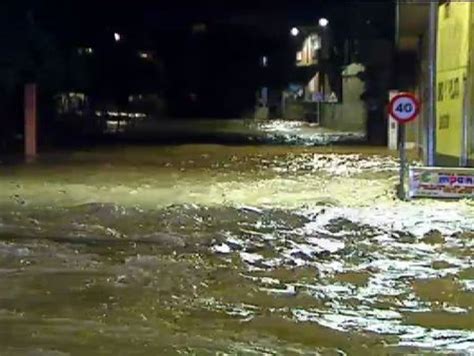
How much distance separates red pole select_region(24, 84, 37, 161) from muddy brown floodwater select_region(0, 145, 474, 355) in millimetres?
8506

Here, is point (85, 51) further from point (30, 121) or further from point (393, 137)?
point (393, 137)

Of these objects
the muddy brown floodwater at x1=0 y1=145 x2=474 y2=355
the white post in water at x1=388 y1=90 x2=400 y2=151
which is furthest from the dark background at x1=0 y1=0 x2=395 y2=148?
the muddy brown floodwater at x1=0 y1=145 x2=474 y2=355

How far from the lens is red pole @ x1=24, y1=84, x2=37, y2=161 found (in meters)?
30.4

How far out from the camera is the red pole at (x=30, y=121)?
30.4 meters

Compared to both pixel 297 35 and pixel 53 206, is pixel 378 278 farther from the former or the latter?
pixel 297 35

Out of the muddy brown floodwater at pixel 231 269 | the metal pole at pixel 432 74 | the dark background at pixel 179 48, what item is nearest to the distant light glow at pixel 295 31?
the dark background at pixel 179 48

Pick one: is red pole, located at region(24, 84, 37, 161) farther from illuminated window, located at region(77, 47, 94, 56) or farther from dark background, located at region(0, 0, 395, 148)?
illuminated window, located at region(77, 47, 94, 56)

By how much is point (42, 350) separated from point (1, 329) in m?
0.89

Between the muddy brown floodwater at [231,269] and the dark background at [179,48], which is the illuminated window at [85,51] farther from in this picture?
the muddy brown floodwater at [231,269]

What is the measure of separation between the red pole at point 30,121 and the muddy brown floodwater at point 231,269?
851 cm

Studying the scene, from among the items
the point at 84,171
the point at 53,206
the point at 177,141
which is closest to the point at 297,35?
the point at 177,141

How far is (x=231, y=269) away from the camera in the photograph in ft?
39.4

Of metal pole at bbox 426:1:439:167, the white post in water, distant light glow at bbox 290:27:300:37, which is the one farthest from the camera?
distant light glow at bbox 290:27:300:37

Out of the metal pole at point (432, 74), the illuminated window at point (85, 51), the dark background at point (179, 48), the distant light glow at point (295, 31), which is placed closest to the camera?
the metal pole at point (432, 74)
